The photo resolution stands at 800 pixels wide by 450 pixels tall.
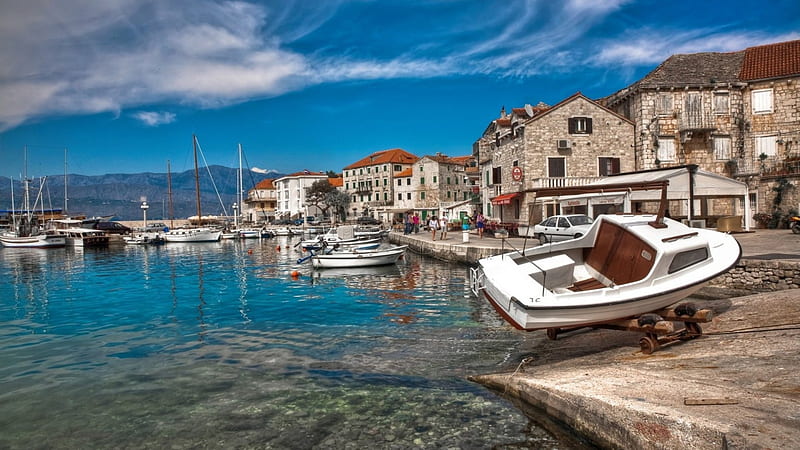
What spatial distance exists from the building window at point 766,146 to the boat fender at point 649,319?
30594 mm

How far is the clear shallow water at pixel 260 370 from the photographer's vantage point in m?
6.41

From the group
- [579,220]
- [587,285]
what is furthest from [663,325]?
[579,220]

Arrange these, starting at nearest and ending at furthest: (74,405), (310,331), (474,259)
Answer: (74,405)
(310,331)
(474,259)

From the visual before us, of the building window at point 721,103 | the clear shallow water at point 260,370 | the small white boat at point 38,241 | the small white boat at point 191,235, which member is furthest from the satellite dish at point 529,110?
the small white boat at point 38,241

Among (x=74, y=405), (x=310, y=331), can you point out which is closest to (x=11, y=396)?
(x=74, y=405)

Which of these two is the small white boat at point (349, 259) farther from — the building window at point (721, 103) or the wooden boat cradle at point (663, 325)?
the building window at point (721, 103)

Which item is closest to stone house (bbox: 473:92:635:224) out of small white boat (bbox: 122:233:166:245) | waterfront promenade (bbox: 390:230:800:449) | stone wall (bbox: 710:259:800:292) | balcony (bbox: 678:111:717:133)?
balcony (bbox: 678:111:717:133)

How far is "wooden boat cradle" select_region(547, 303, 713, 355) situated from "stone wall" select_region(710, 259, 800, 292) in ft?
18.2

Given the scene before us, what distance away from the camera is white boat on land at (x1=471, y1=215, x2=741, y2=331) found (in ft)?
26.0

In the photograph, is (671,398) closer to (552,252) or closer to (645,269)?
(645,269)

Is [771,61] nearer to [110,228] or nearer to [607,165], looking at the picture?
[607,165]

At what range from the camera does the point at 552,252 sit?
10859 mm

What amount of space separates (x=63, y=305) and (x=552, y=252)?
17.1m

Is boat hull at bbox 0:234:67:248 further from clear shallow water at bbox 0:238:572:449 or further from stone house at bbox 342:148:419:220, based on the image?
stone house at bbox 342:148:419:220
